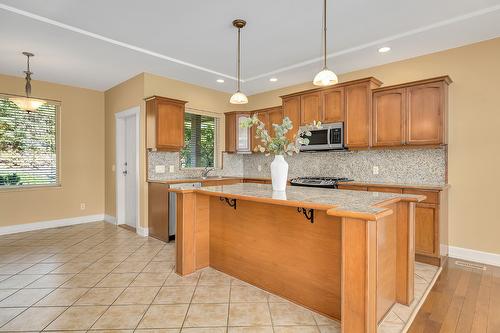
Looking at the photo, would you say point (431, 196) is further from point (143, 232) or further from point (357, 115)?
point (143, 232)

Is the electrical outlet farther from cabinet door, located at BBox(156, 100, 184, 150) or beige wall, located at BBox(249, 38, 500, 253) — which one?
beige wall, located at BBox(249, 38, 500, 253)

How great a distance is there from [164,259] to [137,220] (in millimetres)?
1602

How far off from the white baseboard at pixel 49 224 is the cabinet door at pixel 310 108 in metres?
4.53

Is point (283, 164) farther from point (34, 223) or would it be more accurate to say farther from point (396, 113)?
point (34, 223)

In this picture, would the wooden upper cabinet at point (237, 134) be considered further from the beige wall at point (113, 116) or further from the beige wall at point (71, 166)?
the beige wall at point (71, 166)

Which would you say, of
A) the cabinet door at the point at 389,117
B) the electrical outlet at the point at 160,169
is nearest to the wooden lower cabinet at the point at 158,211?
the electrical outlet at the point at 160,169

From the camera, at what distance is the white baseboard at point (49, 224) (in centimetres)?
467

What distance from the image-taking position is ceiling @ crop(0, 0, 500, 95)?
2742mm

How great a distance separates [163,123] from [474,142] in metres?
4.38

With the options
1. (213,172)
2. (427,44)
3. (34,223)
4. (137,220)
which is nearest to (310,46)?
(427,44)

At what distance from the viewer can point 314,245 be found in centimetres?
221

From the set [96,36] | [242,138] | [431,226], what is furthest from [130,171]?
[431,226]

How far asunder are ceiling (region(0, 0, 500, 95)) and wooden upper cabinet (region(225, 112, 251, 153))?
1279 millimetres

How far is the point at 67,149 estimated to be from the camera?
5.28m
